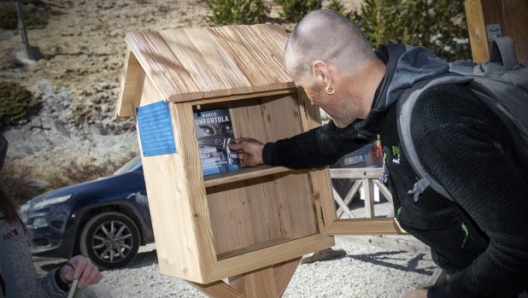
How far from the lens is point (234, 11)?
56.0 feet

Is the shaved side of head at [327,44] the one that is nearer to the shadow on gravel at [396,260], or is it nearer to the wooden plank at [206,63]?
the wooden plank at [206,63]

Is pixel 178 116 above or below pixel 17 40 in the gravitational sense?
below

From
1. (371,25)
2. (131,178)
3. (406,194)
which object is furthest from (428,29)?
(406,194)

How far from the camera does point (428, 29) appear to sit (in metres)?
19.1

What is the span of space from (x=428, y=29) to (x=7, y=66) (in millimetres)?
11126

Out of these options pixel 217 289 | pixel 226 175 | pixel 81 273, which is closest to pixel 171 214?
pixel 226 175

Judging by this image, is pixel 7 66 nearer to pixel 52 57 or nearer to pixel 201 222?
pixel 52 57

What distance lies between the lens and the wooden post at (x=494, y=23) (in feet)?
14.2

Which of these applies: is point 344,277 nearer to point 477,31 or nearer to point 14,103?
point 477,31

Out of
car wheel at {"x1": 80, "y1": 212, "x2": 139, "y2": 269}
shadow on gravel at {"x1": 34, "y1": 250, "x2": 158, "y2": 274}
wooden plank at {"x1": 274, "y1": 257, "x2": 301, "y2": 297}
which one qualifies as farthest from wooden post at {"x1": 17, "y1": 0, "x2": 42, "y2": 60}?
wooden plank at {"x1": 274, "y1": 257, "x2": 301, "y2": 297}

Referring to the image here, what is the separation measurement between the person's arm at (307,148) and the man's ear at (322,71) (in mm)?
690

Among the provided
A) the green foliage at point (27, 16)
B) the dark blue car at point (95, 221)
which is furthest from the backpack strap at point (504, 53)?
the green foliage at point (27, 16)

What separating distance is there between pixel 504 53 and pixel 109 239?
273 inches

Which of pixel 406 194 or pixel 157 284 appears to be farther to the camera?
pixel 157 284
